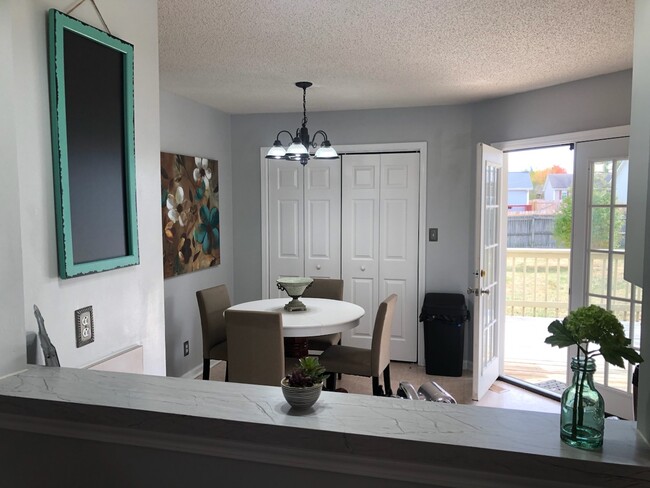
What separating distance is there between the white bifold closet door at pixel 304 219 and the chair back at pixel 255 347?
Result: 2.02 m

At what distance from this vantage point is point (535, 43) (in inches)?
113

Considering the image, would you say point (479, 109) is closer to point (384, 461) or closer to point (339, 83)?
point (339, 83)

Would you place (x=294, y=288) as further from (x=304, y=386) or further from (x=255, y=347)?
(x=304, y=386)

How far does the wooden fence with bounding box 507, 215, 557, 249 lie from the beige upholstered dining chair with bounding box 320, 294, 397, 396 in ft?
12.9

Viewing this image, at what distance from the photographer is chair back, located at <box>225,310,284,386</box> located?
3.02 metres

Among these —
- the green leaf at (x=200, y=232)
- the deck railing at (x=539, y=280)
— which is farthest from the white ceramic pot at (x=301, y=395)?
the deck railing at (x=539, y=280)

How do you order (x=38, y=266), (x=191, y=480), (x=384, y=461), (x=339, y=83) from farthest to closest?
(x=339, y=83), (x=38, y=266), (x=191, y=480), (x=384, y=461)

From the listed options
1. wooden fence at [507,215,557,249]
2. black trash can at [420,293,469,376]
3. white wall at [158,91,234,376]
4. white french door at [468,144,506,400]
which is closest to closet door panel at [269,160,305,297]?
white wall at [158,91,234,376]

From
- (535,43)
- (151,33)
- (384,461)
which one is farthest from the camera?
(535,43)

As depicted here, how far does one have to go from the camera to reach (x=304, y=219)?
16.7 ft

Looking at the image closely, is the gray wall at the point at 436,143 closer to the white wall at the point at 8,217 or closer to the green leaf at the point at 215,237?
the green leaf at the point at 215,237

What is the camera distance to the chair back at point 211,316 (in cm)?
377

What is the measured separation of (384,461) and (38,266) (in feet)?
3.76

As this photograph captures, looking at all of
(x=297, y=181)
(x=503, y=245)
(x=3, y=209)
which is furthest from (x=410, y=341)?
(x=3, y=209)
